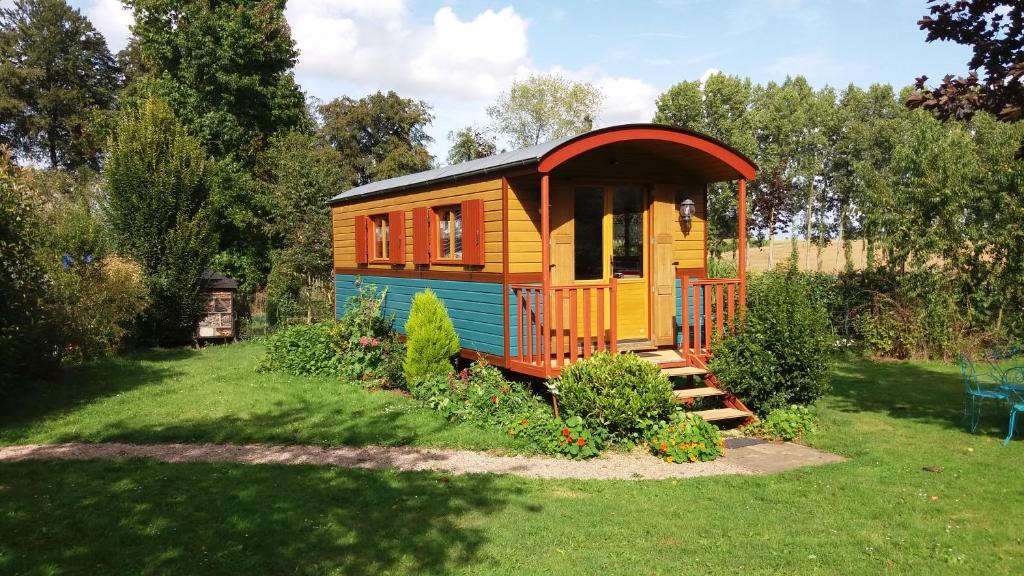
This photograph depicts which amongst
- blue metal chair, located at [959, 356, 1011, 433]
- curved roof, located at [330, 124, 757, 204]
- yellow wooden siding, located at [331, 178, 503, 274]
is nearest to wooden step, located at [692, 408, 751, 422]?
blue metal chair, located at [959, 356, 1011, 433]

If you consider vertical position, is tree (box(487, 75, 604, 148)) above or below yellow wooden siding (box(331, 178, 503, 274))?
above

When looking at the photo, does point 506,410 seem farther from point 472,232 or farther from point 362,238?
point 362,238

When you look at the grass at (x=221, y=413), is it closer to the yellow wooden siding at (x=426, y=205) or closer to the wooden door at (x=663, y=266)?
the yellow wooden siding at (x=426, y=205)

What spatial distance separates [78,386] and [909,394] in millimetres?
12644

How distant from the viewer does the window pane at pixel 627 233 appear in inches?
359

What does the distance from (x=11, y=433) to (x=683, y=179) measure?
350 inches

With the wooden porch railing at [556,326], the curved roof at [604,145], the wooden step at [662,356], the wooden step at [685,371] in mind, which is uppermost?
the curved roof at [604,145]

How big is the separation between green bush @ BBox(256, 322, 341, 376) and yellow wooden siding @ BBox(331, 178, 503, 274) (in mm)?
1617

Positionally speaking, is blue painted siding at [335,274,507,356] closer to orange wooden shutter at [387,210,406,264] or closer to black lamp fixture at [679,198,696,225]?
orange wooden shutter at [387,210,406,264]

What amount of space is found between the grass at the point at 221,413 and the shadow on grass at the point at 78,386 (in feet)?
0.05

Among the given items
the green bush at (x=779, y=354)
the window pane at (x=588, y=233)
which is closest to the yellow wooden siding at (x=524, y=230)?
the window pane at (x=588, y=233)

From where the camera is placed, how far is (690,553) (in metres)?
4.56

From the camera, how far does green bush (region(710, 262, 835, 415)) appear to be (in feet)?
25.8

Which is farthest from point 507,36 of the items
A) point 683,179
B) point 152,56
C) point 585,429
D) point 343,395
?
point 585,429
